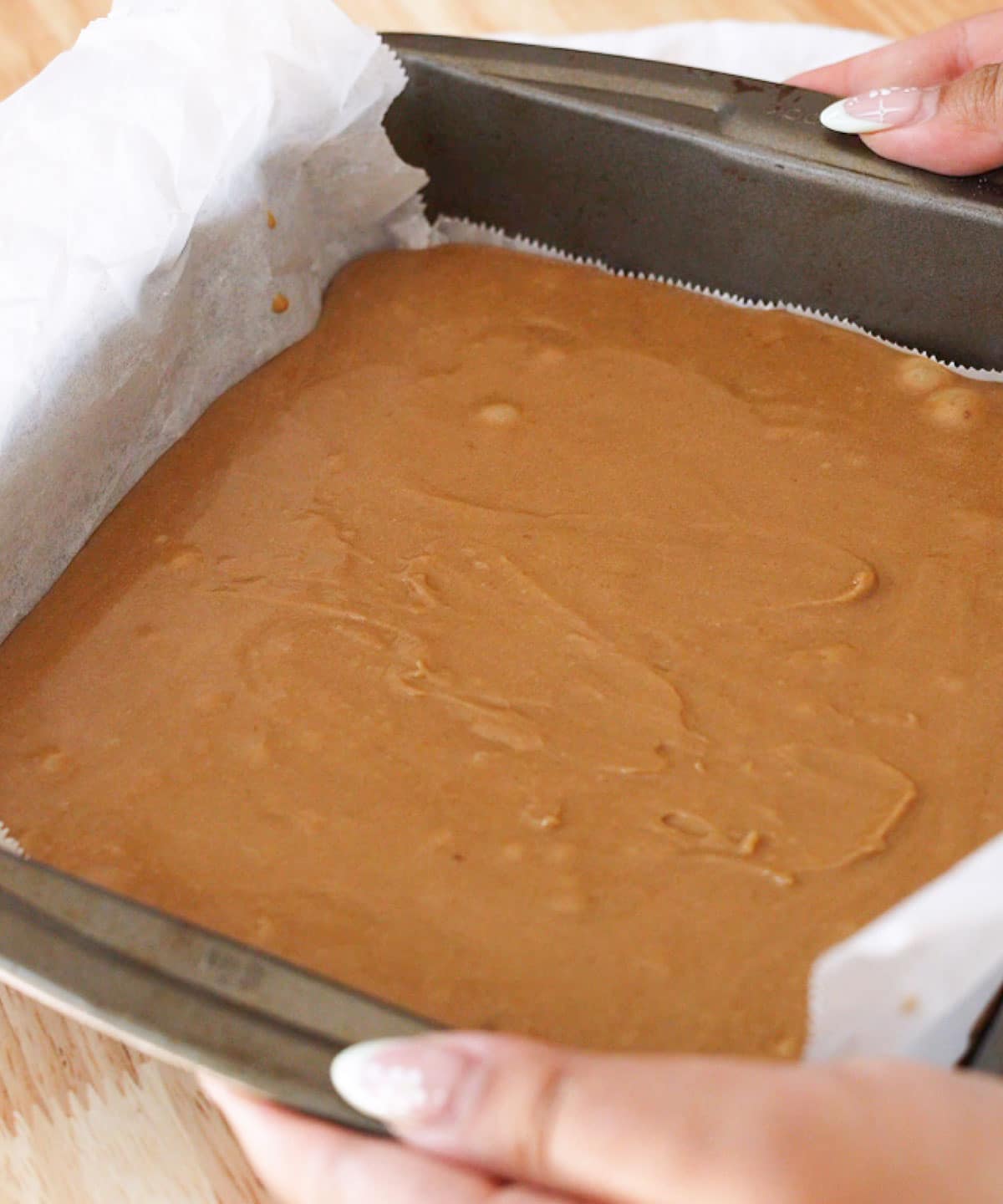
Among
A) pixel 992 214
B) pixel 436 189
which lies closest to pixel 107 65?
pixel 436 189

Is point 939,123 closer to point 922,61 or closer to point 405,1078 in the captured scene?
point 922,61

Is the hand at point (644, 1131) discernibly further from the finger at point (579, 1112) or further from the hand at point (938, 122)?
the hand at point (938, 122)

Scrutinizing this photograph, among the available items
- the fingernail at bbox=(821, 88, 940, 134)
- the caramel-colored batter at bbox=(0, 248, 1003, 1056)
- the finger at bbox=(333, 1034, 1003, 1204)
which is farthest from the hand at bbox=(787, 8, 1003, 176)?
the finger at bbox=(333, 1034, 1003, 1204)

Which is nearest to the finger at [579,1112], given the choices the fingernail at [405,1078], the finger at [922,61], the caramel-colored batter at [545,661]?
the fingernail at [405,1078]

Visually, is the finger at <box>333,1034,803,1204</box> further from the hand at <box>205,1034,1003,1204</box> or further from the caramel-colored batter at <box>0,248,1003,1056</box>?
the caramel-colored batter at <box>0,248,1003,1056</box>

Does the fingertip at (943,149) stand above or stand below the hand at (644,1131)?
above

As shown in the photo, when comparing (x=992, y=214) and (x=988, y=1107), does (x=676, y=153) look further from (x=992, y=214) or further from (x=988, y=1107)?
(x=988, y=1107)
